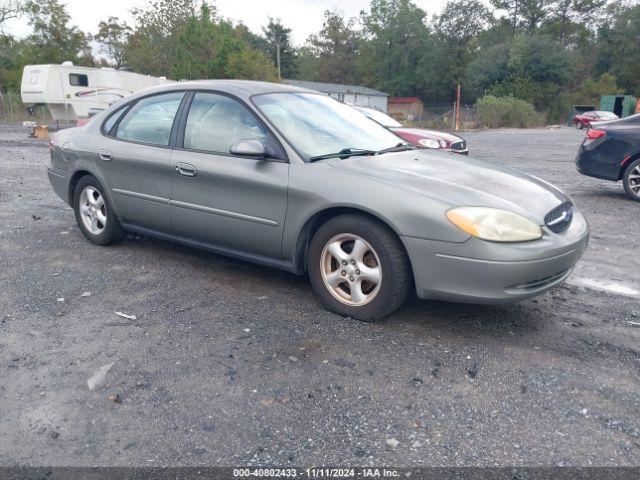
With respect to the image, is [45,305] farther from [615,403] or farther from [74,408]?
[615,403]

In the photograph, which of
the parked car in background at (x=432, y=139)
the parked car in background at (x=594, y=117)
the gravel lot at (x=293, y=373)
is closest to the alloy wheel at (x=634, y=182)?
the parked car in background at (x=432, y=139)

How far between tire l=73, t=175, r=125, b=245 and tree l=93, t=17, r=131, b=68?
59938 mm

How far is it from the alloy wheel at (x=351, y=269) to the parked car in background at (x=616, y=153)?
6.27 metres

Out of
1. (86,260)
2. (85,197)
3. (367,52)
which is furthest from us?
(367,52)

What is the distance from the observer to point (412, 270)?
11.4ft

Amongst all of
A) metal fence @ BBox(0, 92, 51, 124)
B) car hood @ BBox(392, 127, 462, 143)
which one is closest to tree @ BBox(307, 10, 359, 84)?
metal fence @ BBox(0, 92, 51, 124)

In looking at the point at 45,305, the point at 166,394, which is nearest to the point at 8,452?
the point at 166,394

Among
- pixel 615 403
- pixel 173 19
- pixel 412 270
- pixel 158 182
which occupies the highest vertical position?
pixel 173 19

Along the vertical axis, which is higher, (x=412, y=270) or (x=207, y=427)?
(x=412, y=270)

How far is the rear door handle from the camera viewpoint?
503 cm

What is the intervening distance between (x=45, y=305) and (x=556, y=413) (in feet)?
11.1

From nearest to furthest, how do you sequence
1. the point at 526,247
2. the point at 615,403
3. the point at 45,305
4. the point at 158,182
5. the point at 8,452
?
1. the point at 8,452
2. the point at 615,403
3. the point at 526,247
4. the point at 45,305
5. the point at 158,182

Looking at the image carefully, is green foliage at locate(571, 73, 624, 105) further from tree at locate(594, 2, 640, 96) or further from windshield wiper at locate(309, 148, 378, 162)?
windshield wiper at locate(309, 148, 378, 162)

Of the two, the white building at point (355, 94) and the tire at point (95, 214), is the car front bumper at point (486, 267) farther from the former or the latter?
Result: the white building at point (355, 94)
